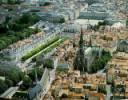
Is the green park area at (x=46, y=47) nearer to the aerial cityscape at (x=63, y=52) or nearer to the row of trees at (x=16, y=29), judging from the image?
the aerial cityscape at (x=63, y=52)

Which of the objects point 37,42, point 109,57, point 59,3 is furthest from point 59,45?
point 59,3

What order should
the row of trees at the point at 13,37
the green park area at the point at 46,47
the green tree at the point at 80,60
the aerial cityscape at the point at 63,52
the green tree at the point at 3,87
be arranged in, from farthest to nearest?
1. the row of trees at the point at 13,37
2. the green park area at the point at 46,47
3. the green tree at the point at 80,60
4. the green tree at the point at 3,87
5. the aerial cityscape at the point at 63,52

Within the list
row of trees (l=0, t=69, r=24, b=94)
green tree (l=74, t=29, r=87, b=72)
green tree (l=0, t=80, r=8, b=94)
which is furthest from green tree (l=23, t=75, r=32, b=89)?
green tree (l=74, t=29, r=87, b=72)

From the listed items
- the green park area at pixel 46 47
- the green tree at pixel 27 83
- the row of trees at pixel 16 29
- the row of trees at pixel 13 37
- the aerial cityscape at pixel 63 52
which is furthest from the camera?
the row of trees at pixel 16 29

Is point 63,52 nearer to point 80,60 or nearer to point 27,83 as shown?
point 80,60

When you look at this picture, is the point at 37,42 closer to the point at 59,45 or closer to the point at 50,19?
the point at 59,45

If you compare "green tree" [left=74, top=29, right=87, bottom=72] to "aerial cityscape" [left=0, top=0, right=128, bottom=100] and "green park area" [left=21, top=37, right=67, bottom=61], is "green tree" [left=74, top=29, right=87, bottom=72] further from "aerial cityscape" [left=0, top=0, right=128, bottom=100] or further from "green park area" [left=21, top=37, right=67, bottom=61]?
"green park area" [left=21, top=37, right=67, bottom=61]

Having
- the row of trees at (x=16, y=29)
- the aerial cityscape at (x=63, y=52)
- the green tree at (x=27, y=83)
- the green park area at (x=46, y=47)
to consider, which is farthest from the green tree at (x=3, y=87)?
the row of trees at (x=16, y=29)

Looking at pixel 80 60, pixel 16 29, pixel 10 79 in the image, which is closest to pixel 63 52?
pixel 80 60
